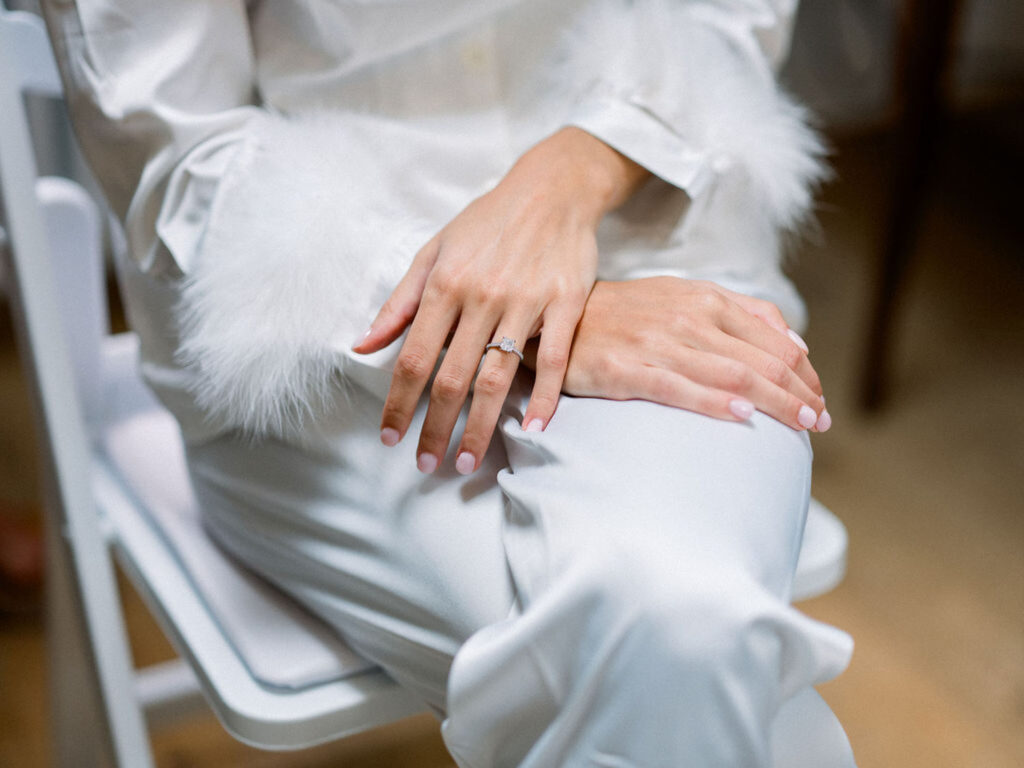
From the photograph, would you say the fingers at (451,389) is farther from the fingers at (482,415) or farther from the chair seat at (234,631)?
the chair seat at (234,631)

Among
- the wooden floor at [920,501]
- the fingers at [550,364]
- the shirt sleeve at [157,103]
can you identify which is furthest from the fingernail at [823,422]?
the wooden floor at [920,501]

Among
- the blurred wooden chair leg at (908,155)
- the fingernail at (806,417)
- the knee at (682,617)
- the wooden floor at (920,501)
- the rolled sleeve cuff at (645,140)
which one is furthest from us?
the blurred wooden chair leg at (908,155)

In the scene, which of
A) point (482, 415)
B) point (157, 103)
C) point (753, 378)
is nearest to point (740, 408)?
point (753, 378)

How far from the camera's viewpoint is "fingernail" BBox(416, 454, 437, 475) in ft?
1.67

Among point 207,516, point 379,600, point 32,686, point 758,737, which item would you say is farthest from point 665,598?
point 32,686

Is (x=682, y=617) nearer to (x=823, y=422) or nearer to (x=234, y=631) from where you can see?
(x=823, y=422)

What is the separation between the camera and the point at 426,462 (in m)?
0.51

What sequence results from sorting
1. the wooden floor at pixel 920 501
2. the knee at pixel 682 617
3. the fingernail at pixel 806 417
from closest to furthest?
the knee at pixel 682 617
the fingernail at pixel 806 417
the wooden floor at pixel 920 501

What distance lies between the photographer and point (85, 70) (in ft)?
1.88

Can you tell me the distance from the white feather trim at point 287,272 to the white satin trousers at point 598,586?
1.1 inches

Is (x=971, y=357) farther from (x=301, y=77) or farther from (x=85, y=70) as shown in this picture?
(x=85, y=70)

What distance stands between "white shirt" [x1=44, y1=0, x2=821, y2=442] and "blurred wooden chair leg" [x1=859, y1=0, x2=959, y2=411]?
0.67 metres

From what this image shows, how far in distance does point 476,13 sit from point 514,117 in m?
0.07

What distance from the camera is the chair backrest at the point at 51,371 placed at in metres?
0.63
